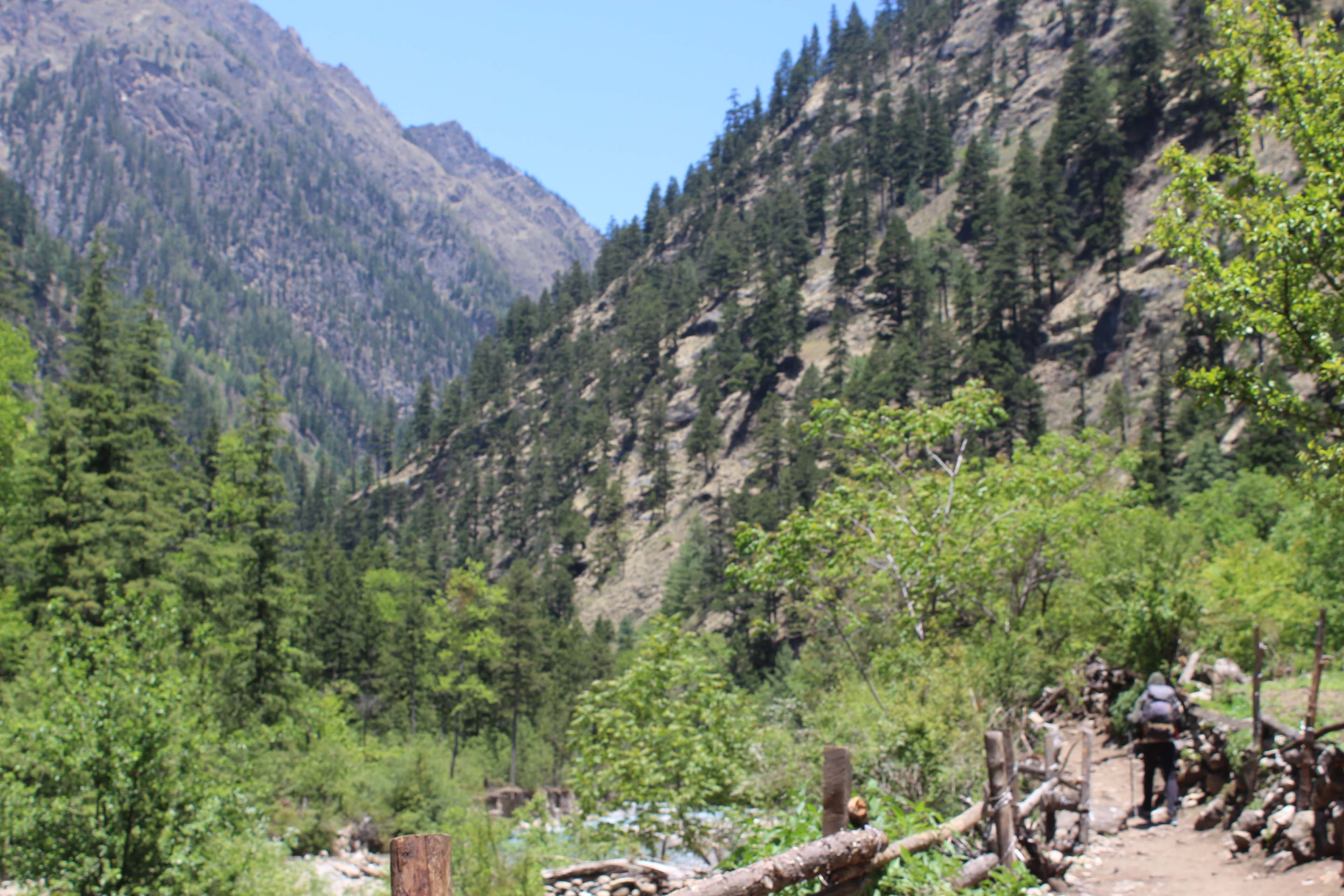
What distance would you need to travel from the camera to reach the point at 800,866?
471 cm

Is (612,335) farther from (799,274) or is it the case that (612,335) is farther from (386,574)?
(386,574)

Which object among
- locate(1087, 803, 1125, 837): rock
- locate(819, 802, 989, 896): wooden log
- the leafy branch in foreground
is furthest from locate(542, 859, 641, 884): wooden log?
the leafy branch in foreground

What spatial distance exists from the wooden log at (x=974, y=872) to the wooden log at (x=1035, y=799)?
2.00 m

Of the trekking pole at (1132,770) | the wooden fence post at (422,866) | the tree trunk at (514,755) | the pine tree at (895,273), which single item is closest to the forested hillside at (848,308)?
the pine tree at (895,273)

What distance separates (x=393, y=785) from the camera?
3009 cm

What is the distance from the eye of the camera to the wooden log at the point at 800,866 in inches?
170

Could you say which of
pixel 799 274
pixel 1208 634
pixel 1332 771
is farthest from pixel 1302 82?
pixel 799 274

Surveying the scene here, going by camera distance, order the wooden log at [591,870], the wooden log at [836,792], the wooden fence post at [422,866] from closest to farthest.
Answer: the wooden fence post at [422,866]
the wooden log at [836,792]
the wooden log at [591,870]

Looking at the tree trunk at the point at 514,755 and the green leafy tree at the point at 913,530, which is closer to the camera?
the green leafy tree at the point at 913,530

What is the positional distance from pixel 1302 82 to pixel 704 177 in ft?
465

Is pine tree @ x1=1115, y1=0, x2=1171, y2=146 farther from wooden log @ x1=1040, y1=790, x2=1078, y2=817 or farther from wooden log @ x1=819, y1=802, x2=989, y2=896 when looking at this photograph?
wooden log @ x1=819, y1=802, x2=989, y2=896

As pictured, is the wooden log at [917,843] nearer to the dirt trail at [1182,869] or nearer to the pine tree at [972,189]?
the dirt trail at [1182,869]

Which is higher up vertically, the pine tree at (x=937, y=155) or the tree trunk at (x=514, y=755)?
the pine tree at (x=937, y=155)

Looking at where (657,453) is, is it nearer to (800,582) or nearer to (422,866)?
(800,582)
